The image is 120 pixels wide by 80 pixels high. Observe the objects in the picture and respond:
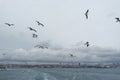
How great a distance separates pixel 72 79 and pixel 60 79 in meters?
7.12

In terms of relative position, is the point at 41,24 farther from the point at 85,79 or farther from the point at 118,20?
the point at 85,79

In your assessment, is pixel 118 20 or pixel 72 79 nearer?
pixel 118 20

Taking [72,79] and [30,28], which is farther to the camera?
[72,79]

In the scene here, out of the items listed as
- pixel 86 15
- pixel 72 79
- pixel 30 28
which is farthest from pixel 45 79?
pixel 86 15

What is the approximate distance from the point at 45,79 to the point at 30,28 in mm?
80772

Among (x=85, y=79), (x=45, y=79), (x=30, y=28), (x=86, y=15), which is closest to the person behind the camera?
(x=86, y=15)

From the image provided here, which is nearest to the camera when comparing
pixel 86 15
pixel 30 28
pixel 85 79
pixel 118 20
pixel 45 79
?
pixel 86 15

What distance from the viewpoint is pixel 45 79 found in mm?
135125

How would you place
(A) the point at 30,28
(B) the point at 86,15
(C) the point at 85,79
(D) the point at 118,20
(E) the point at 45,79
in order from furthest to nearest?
(C) the point at 85,79, (E) the point at 45,79, (A) the point at 30,28, (D) the point at 118,20, (B) the point at 86,15

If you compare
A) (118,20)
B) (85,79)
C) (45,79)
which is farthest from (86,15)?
(85,79)

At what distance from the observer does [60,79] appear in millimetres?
138250

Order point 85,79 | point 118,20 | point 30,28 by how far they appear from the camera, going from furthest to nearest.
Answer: point 85,79 → point 30,28 → point 118,20

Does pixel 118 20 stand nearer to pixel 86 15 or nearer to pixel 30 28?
pixel 86 15

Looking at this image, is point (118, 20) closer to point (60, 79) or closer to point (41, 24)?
point (41, 24)
